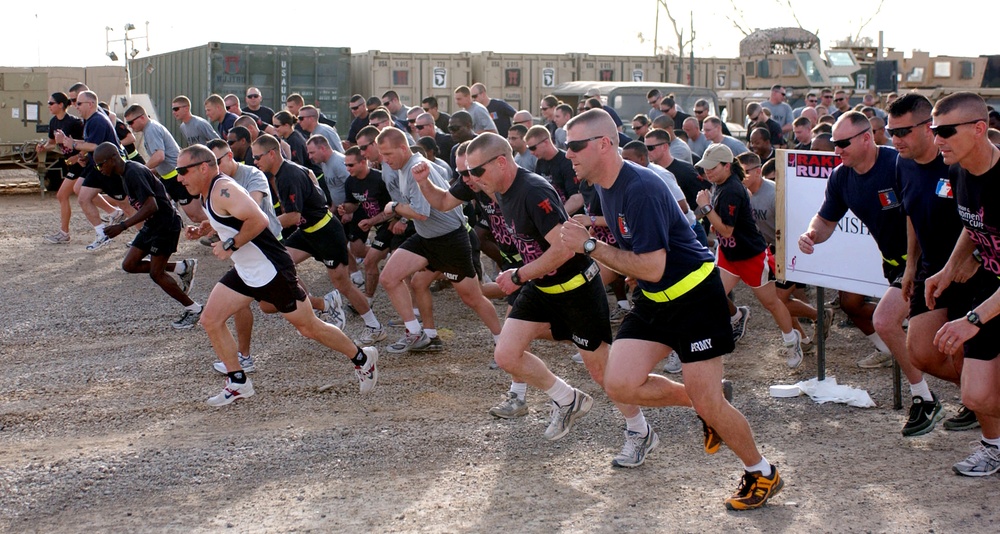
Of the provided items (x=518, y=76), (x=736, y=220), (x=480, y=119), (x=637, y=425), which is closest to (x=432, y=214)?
(x=736, y=220)

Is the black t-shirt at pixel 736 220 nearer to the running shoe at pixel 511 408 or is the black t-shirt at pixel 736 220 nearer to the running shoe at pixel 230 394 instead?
the running shoe at pixel 511 408

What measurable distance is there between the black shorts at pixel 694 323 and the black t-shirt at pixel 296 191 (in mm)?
4314

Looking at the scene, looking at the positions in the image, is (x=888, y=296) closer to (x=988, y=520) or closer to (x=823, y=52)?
(x=988, y=520)

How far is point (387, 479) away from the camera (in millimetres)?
5457

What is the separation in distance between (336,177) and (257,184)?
Answer: 2.95 m

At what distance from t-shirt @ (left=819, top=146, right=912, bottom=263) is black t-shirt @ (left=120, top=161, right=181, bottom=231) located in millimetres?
6130

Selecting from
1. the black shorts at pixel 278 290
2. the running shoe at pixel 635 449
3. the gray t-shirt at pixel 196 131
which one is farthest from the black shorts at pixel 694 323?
the gray t-shirt at pixel 196 131

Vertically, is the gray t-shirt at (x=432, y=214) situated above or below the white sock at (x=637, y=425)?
above

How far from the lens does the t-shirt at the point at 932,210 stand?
523cm

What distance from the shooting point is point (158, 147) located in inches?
478

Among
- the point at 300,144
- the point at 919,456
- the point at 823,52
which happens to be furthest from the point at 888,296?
the point at 823,52

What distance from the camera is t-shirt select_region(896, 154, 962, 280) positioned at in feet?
17.2

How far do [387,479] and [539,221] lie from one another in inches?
64.6

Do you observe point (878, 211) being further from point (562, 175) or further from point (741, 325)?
point (562, 175)
